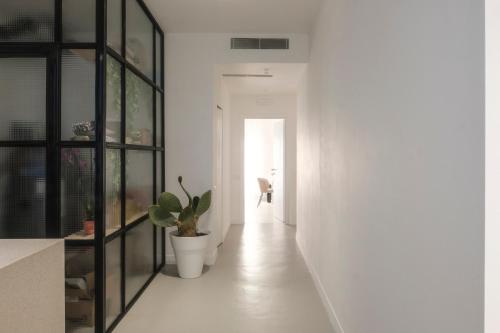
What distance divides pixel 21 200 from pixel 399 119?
2.38 metres

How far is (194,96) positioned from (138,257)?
2086 mm

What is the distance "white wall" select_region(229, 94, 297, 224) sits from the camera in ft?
23.4

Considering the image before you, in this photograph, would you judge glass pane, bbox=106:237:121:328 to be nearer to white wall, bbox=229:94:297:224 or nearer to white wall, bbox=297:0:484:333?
white wall, bbox=297:0:484:333

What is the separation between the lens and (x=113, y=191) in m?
2.78

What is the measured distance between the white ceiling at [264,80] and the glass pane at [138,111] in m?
1.30

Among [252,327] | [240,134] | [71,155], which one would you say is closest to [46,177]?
[71,155]

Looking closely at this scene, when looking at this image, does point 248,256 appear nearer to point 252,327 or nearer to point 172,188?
point 172,188

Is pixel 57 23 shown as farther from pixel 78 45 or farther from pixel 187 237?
pixel 187 237

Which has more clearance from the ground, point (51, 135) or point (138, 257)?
point (51, 135)

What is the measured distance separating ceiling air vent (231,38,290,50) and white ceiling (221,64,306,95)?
238 mm

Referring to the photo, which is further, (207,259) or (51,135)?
(207,259)
